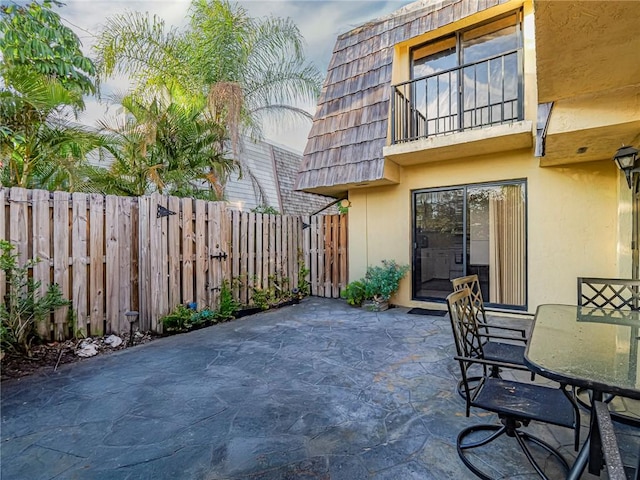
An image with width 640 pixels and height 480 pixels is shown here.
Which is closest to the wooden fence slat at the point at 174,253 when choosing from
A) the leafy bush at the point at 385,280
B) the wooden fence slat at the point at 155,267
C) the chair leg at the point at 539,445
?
the wooden fence slat at the point at 155,267

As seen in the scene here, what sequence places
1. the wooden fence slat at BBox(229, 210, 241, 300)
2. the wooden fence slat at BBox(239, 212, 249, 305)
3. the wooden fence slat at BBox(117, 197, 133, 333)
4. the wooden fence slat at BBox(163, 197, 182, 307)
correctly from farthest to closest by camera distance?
the wooden fence slat at BBox(239, 212, 249, 305)
the wooden fence slat at BBox(229, 210, 241, 300)
the wooden fence slat at BBox(163, 197, 182, 307)
the wooden fence slat at BBox(117, 197, 133, 333)

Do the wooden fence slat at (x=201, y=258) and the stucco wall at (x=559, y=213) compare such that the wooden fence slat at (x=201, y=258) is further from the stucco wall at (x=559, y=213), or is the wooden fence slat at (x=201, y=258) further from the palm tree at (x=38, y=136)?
the stucco wall at (x=559, y=213)

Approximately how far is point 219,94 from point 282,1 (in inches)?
103

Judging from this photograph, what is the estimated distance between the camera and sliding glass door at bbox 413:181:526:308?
18.2 ft

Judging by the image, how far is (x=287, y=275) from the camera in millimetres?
7141

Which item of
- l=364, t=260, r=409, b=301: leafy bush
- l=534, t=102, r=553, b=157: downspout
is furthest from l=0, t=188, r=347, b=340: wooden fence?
l=534, t=102, r=553, b=157: downspout

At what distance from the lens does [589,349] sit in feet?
6.04

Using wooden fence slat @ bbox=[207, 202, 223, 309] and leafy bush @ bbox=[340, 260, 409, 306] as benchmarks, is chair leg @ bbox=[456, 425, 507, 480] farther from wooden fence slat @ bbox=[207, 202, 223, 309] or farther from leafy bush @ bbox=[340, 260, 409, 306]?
wooden fence slat @ bbox=[207, 202, 223, 309]

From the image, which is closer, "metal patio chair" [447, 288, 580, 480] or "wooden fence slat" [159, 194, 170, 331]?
"metal patio chair" [447, 288, 580, 480]

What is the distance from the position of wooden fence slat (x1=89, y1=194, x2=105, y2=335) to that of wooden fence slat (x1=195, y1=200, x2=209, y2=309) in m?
1.30

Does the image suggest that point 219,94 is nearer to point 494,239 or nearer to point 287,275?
point 287,275

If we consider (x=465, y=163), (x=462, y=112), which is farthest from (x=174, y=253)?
(x=462, y=112)

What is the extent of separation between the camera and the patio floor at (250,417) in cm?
195

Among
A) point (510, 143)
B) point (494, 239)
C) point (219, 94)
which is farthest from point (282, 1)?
point (494, 239)
